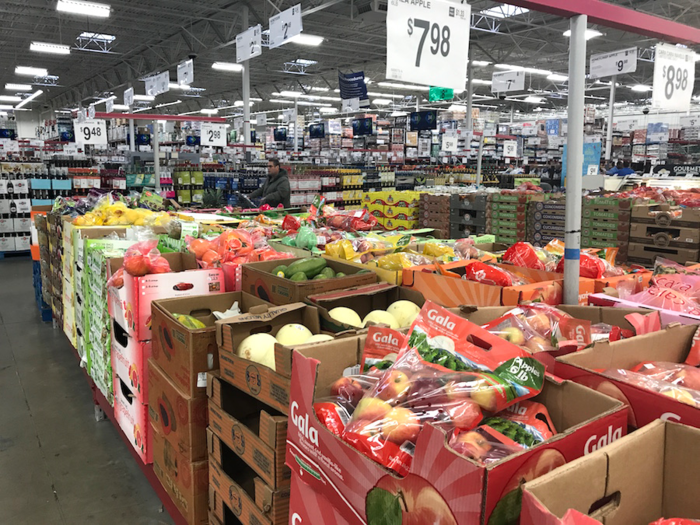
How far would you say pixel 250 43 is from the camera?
1095 centimetres

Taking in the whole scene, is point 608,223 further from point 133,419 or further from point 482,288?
point 133,419

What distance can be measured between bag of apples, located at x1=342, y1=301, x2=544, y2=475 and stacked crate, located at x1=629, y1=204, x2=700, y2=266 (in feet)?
17.4

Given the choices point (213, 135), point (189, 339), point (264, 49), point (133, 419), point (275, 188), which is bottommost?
point (133, 419)

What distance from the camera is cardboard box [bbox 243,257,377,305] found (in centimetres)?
244

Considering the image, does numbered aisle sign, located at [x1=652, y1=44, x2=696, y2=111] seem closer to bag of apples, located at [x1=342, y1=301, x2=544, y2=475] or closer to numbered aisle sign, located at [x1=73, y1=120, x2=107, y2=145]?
bag of apples, located at [x1=342, y1=301, x2=544, y2=475]

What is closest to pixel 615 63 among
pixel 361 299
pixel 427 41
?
pixel 427 41

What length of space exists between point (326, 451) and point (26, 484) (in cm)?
261

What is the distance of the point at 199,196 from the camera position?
13.0m

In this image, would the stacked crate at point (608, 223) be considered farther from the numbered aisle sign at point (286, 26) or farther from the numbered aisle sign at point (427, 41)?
the numbered aisle sign at point (286, 26)

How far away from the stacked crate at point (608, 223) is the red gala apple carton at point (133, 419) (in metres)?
5.50

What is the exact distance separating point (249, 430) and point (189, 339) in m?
0.45

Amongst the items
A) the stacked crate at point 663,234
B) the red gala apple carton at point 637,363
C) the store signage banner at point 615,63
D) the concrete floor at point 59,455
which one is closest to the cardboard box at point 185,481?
the concrete floor at point 59,455

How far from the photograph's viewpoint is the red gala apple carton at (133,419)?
2768 mm

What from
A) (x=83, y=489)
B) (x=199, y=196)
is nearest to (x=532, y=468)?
(x=83, y=489)
